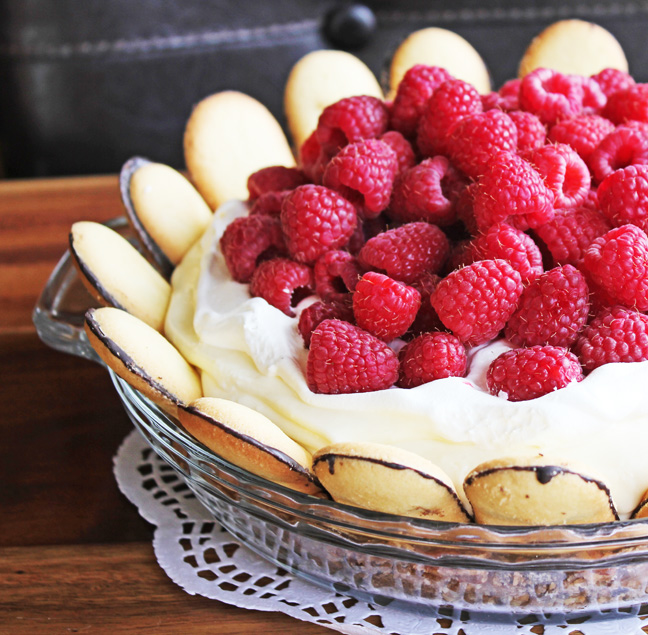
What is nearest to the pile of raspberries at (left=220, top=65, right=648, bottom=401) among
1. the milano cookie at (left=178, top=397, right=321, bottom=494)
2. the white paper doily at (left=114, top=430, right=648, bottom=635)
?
the milano cookie at (left=178, top=397, right=321, bottom=494)

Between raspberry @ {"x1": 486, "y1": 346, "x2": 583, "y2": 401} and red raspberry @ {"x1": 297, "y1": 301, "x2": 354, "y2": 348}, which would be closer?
raspberry @ {"x1": 486, "y1": 346, "x2": 583, "y2": 401}

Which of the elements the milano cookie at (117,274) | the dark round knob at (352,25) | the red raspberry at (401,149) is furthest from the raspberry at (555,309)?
the dark round knob at (352,25)

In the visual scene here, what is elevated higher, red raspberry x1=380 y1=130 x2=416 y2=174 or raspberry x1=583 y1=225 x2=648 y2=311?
raspberry x1=583 y1=225 x2=648 y2=311

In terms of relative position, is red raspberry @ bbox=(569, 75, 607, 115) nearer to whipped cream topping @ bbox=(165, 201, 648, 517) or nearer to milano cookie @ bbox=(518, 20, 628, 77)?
milano cookie @ bbox=(518, 20, 628, 77)

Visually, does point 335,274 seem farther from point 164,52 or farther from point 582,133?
point 164,52

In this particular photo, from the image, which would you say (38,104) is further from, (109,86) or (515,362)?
(515,362)

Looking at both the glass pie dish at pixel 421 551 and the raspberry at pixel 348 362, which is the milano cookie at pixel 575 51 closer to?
the raspberry at pixel 348 362

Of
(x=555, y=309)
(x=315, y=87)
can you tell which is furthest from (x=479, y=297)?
(x=315, y=87)

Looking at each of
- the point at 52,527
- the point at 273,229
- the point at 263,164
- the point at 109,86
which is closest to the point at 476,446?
the point at 273,229
